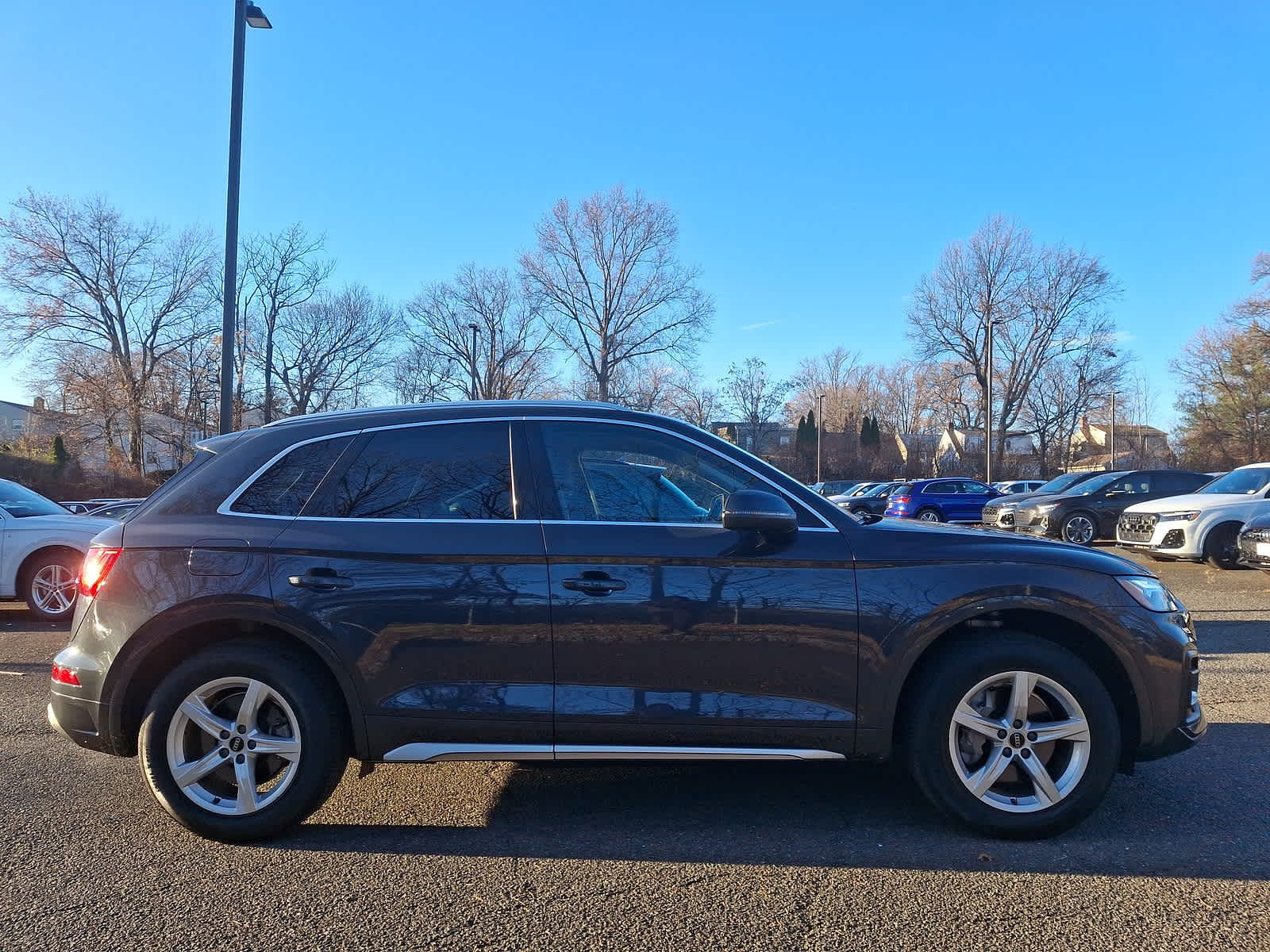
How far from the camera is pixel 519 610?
3.34 metres

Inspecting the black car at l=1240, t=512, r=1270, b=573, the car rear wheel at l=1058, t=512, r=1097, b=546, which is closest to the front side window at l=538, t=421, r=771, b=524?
the black car at l=1240, t=512, r=1270, b=573

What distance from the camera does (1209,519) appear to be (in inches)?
468

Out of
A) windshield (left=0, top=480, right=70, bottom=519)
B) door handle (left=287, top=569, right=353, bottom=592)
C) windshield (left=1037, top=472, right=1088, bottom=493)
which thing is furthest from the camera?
windshield (left=1037, top=472, right=1088, bottom=493)

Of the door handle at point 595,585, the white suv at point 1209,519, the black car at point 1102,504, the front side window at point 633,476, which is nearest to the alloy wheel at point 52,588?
the front side window at point 633,476

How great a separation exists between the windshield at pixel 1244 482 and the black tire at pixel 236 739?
13221mm

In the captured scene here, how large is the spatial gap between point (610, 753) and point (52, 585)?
7.87 m

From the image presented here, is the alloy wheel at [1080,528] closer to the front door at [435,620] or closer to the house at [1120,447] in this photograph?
the front door at [435,620]

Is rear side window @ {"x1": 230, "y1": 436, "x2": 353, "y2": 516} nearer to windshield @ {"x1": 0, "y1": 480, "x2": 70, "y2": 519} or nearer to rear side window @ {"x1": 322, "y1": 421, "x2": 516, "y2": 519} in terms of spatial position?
rear side window @ {"x1": 322, "y1": 421, "x2": 516, "y2": 519}

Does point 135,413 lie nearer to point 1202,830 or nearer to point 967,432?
point 1202,830

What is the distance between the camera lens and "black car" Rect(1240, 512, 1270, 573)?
395 inches

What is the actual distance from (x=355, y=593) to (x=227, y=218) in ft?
36.0

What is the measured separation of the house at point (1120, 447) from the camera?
6206 centimetres

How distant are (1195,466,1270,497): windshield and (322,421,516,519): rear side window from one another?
12598mm

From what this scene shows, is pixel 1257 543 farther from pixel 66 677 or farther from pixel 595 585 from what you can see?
pixel 66 677
